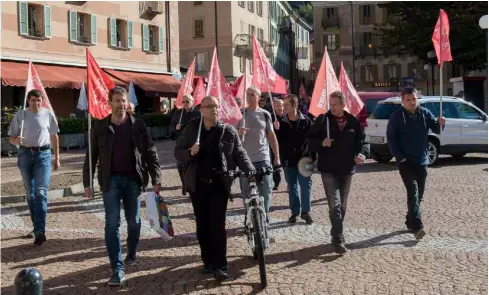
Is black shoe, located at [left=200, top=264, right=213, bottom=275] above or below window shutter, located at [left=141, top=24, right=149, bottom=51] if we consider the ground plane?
below

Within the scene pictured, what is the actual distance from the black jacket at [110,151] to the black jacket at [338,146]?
1.85 m

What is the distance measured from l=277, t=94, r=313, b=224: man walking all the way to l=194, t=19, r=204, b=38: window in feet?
136

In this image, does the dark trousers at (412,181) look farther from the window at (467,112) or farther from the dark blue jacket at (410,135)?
the window at (467,112)

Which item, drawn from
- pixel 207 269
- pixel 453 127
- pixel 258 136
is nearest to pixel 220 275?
pixel 207 269

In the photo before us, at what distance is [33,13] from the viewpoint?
28.9 m

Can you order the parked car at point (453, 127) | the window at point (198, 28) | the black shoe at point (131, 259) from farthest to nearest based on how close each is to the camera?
the window at point (198, 28) < the parked car at point (453, 127) < the black shoe at point (131, 259)

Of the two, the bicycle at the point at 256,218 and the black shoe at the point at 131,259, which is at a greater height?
the bicycle at the point at 256,218

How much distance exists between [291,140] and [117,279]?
11.6ft

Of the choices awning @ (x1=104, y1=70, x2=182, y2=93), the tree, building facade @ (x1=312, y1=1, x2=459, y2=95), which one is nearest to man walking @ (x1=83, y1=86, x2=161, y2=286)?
awning @ (x1=104, y1=70, x2=182, y2=93)

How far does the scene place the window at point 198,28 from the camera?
1953 inches

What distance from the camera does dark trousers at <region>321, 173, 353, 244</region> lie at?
689 centimetres

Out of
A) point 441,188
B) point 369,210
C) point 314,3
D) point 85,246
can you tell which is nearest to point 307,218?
point 369,210

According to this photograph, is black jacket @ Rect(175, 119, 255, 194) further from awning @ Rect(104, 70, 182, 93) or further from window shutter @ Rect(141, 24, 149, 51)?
window shutter @ Rect(141, 24, 149, 51)

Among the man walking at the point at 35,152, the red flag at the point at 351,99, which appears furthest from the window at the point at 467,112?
the man walking at the point at 35,152
